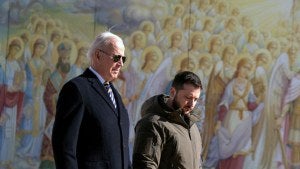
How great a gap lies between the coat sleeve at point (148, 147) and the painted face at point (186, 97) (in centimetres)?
19

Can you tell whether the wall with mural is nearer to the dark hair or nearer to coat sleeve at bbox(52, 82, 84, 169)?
the dark hair

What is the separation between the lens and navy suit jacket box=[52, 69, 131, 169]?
3.06 meters

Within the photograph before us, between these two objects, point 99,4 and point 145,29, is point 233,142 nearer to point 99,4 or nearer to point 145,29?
point 145,29

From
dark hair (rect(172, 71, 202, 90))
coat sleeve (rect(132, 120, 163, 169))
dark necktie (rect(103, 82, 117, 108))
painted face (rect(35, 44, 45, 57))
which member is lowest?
coat sleeve (rect(132, 120, 163, 169))

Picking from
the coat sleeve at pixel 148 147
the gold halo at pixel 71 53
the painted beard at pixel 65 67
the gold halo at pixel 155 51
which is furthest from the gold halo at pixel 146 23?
the coat sleeve at pixel 148 147

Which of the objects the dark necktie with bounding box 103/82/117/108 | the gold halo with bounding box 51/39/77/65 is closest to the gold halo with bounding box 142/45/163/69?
the gold halo with bounding box 51/39/77/65

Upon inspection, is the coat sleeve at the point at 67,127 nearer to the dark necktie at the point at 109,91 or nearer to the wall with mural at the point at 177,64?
the dark necktie at the point at 109,91

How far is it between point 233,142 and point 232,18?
165 centimetres

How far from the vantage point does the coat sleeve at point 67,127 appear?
9.93 ft

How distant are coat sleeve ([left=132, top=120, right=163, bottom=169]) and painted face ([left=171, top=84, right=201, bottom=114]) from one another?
192 millimetres

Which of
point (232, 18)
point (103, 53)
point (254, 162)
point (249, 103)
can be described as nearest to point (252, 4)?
point (232, 18)

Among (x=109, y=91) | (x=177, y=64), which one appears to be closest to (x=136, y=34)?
(x=177, y=64)

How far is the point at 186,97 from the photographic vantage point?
148 inches

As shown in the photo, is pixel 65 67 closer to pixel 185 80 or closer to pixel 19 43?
pixel 19 43
